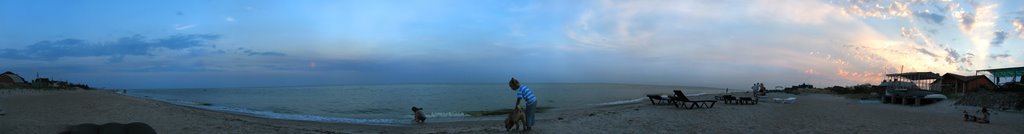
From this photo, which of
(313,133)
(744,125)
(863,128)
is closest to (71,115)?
(313,133)

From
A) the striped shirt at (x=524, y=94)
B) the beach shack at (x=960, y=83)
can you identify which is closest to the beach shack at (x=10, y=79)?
the striped shirt at (x=524, y=94)

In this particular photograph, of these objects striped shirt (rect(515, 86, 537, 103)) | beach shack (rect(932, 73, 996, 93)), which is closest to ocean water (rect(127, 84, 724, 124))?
striped shirt (rect(515, 86, 537, 103))

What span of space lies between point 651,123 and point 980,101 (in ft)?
56.3

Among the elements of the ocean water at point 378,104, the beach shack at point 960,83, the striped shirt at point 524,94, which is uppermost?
the beach shack at point 960,83

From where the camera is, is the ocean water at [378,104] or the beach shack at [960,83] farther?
the beach shack at [960,83]

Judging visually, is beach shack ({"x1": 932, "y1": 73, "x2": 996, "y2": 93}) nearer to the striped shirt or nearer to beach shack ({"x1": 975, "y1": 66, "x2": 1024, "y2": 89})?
beach shack ({"x1": 975, "y1": 66, "x2": 1024, "y2": 89})

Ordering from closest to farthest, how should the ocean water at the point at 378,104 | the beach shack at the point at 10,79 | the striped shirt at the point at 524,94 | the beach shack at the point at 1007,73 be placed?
the striped shirt at the point at 524,94 < the ocean water at the point at 378,104 < the beach shack at the point at 1007,73 < the beach shack at the point at 10,79

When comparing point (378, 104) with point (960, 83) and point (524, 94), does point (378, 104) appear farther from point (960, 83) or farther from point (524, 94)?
point (960, 83)

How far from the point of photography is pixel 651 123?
13.7 m

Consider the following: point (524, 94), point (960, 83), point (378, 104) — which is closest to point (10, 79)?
point (378, 104)

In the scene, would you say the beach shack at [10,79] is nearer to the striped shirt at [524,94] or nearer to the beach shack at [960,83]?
the striped shirt at [524,94]

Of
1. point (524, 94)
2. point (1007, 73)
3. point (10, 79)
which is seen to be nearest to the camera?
point (524, 94)

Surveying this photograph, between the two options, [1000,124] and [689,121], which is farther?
[689,121]

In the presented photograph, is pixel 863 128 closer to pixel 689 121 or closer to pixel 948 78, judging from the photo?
pixel 689 121
